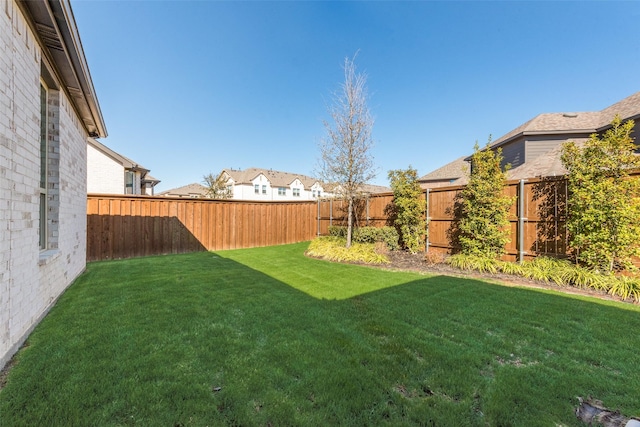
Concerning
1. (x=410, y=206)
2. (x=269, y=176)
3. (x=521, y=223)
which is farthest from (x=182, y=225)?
(x=269, y=176)

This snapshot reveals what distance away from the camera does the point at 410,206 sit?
884 centimetres

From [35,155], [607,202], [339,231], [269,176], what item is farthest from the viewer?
[269,176]

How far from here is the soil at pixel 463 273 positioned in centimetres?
495

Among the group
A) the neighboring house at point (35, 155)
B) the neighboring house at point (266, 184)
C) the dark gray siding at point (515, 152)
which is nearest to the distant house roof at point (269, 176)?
the neighboring house at point (266, 184)

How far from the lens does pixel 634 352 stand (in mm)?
2756

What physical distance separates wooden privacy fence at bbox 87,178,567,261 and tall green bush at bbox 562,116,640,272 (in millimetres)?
569

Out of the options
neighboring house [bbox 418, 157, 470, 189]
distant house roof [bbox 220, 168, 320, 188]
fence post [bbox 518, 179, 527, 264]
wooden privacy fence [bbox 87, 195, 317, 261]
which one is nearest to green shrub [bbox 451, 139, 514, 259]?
fence post [bbox 518, 179, 527, 264]

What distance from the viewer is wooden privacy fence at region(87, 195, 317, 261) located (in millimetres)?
8529

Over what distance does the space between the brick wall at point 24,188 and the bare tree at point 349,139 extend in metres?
6.78

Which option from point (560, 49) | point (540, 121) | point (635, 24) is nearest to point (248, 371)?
point (560, 49)

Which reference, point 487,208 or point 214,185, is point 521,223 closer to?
point 487,208

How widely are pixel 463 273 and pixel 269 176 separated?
30.9 metres

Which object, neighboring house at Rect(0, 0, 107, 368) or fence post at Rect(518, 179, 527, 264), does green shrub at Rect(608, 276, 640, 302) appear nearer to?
fence post at Rect(518, 179, 527, 264)

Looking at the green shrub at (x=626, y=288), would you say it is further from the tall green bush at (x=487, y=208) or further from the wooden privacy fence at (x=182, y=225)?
the wooden privacy fence at (x=182, y=225)
